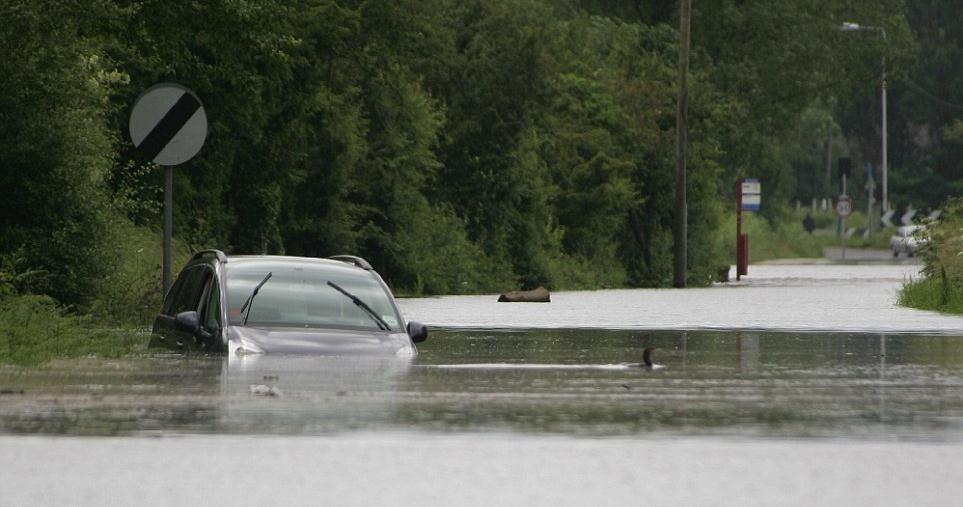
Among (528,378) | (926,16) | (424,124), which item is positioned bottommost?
(528,378)

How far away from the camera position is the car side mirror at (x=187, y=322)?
1747 cm

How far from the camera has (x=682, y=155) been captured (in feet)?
176

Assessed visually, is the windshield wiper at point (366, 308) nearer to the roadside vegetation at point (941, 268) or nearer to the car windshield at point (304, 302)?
the car windshield at point (304, 302)

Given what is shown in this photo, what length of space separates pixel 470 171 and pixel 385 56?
8.35m

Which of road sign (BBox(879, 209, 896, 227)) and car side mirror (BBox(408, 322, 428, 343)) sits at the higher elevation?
car side mirror (BBox(408, 322, 428, 343))

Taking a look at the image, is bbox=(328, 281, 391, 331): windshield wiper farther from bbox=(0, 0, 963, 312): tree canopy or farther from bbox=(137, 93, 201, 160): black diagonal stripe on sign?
bbox=(0, 0, 963, 312): tree canopy

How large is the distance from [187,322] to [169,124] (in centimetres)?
542

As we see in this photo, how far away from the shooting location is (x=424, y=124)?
4459cm

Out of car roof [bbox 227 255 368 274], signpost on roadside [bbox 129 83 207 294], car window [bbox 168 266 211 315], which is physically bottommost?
car window [bbox 168 266 211 315]

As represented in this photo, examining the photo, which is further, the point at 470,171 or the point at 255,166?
the point at 470,171

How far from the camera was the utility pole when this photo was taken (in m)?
52.7

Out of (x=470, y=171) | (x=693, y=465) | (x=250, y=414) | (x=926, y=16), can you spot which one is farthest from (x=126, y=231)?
(x=926, y=16)

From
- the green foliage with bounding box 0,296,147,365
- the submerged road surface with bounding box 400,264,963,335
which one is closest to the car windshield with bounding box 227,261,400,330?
the green foliage with bounding box 0,296,147,365

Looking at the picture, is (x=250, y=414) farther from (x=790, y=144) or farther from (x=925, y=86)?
(x=925, y=86)
